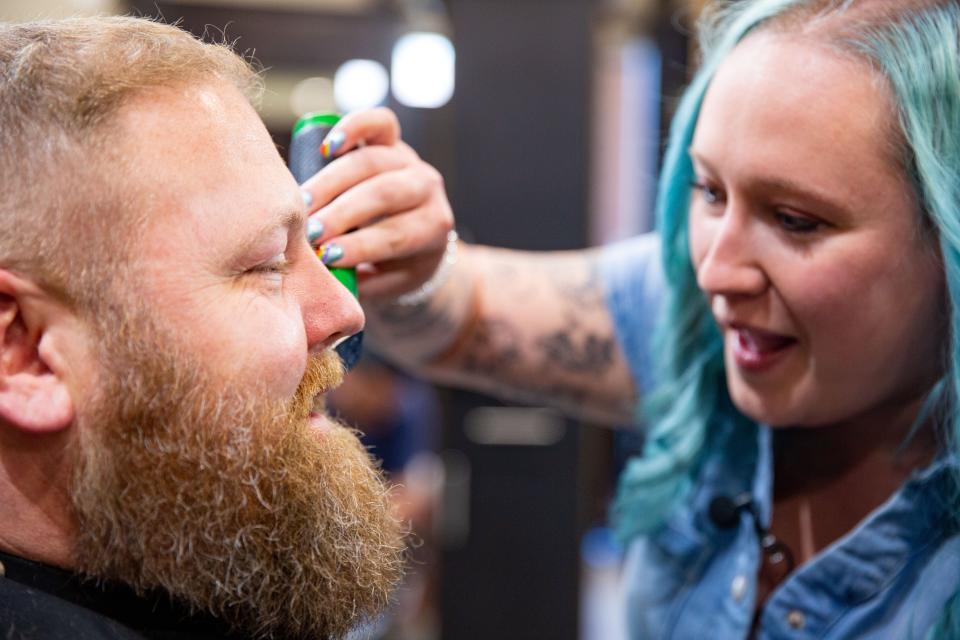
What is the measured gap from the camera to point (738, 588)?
4.24 feet

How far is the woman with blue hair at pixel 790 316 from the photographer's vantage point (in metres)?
1.08

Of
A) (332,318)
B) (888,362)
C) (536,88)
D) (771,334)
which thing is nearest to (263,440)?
(332,318)

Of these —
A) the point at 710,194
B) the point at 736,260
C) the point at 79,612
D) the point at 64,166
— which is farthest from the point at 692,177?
the point at 79,612

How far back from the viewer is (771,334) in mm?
1196

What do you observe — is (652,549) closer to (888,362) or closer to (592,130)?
(888,362)

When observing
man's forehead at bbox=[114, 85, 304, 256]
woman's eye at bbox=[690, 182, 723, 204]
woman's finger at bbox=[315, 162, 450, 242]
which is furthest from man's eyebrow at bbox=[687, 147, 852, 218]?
man's forehead at bbox=[114, 85, 304, 256]

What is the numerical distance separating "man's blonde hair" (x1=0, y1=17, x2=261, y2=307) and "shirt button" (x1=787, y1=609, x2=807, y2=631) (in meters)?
0.90

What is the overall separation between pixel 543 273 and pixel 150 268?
2.76 ft

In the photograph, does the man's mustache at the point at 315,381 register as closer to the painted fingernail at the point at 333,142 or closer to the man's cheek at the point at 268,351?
the man's cheek at the point at 268,351

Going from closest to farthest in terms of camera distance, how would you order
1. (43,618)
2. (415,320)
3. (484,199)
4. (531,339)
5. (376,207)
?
(43,618) < (376,207) < (415,320) < (531,339) < (484,199)

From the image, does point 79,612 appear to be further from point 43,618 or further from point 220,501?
point 220,501

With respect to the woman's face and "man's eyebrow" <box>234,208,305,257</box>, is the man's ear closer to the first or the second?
"man's eyebrow" <box>234,208,305,257</box>

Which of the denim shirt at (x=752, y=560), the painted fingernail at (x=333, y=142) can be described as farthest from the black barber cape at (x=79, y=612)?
the denim shirt at (x=752, y=560)

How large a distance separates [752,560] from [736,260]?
0.42 m
